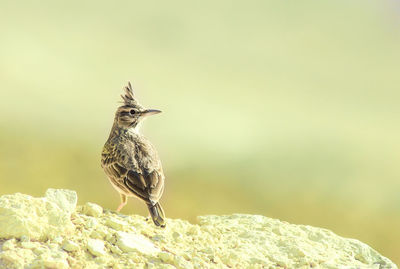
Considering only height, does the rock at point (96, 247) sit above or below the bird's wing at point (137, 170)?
below

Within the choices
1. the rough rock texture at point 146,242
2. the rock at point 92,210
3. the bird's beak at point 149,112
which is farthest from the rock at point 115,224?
the bird's beak at point 149,112

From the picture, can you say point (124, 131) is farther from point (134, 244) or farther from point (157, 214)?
point (134, 244)

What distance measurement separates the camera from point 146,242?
688 centimetres

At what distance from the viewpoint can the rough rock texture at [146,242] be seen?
631 centimetres

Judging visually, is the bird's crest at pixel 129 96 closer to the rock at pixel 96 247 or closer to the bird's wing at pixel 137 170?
the bird's wing at pixel 137 170

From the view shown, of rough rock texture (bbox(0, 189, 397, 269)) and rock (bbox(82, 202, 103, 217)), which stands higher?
rock (bbox(82, 202, 103, 217))

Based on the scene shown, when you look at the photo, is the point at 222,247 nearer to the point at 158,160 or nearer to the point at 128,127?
the point at 158,160

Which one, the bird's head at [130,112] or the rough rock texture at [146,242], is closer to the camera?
the rough rock texture at [146,242]

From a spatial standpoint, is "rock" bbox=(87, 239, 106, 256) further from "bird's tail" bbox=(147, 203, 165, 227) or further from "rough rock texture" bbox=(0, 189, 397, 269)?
"bird's tail" bbox=(147, 203, 165, 227)

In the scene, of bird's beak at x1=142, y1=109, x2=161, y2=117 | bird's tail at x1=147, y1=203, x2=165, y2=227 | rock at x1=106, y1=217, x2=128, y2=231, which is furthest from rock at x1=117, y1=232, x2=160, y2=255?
bird's beak at x1=142, y1=109, x2=161, y2=117

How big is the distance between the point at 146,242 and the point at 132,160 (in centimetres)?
133

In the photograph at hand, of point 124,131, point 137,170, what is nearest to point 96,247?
point 137,170

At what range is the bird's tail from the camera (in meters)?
7.12

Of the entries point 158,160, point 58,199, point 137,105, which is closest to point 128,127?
point 137,105
